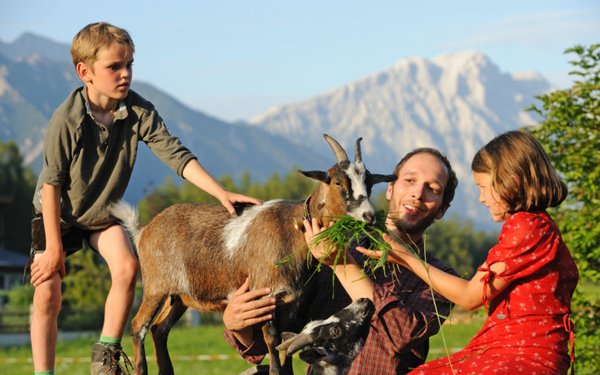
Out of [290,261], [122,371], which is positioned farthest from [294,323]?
[122,371]

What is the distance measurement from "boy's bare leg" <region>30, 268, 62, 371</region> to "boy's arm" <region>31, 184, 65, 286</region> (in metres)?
0.06

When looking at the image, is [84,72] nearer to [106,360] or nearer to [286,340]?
[106,360]

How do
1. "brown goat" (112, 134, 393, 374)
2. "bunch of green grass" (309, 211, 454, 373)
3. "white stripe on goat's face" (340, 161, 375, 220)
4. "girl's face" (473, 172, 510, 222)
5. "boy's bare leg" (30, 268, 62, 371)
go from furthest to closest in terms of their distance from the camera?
1. "boy's bare leg" (30, 268, 62, 371)
2. "brown goat" (112, 134, 393, 374)
3. "white stripe on goat's face" (340, 161, 375, 220)
4. "bunch of green grass" (309, 211, 454, 373)
5. "girl's face" (473, 172, 510, 222)

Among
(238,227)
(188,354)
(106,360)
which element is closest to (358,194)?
(238,227)

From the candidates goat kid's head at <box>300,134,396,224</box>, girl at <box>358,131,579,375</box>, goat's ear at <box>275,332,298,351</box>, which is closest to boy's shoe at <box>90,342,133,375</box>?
goat's ear at <box>275,332,298,351</box>

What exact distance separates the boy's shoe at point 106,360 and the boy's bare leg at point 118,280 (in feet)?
0.28

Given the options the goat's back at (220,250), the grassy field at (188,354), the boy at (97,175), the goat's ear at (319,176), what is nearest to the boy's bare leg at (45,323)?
the boy at (97,175)

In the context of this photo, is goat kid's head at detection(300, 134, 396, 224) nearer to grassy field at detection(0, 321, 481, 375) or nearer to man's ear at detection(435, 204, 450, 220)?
man's ear at detection(435, 204, 450, 220)

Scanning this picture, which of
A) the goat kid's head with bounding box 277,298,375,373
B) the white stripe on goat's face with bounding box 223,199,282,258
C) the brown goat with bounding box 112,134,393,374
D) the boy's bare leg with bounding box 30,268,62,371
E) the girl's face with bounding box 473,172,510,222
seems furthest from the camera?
the white stripe on goat's face with bounding box 223,199,282,258

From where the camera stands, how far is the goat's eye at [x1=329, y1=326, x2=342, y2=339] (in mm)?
4324

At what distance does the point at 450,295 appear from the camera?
4262 mm

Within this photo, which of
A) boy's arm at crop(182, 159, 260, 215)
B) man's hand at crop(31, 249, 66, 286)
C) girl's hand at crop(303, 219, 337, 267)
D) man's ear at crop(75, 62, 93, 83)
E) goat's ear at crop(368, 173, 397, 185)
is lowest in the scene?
man's hand at crop(31, 249, 66, 286)

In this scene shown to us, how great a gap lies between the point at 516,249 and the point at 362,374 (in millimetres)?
946

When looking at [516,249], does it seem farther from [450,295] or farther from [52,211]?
[52,211]
